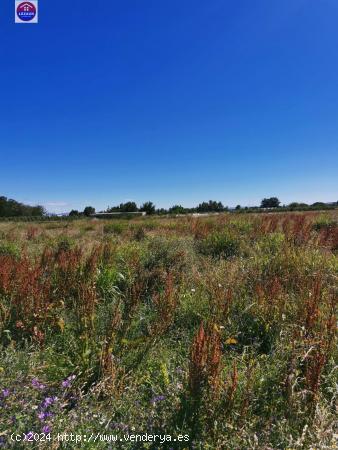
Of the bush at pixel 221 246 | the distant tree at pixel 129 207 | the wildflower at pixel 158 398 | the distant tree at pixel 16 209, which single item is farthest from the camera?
the distant tree at pixel 16 209

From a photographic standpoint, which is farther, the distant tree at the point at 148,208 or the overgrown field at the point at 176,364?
the distant tree at the point at 148,208

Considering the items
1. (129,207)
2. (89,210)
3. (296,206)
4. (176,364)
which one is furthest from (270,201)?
(176,364)

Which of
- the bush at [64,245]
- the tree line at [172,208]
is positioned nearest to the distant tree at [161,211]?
the tree line at [172,208]

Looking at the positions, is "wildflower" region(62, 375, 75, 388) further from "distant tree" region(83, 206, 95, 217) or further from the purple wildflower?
"distant tree" region(83, 206, 95, 217)

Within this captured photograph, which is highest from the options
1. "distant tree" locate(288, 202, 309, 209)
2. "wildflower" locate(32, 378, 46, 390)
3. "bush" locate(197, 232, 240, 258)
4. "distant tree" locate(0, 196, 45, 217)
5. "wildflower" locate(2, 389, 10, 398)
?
"distant tree" locate(0, 196, 45, 217)

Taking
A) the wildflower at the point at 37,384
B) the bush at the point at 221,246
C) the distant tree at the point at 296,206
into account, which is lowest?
the wildflower at the point at 37,384

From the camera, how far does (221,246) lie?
739cm

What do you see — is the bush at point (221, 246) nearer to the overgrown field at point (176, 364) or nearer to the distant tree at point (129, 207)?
the overgrown field at point (176, 364)

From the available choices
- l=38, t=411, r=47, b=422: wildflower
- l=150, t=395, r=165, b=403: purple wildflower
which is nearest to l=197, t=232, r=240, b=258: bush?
l=150, t=395, r=165, b=403: purple wildflower

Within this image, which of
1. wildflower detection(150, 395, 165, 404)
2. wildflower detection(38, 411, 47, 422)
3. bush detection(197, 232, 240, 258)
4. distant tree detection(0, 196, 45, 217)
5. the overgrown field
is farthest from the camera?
distant tree detection(0, 196, 45, 217)

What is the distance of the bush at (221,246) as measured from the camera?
716 cm

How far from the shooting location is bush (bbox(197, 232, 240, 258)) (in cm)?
716

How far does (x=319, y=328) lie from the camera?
3.02 metres

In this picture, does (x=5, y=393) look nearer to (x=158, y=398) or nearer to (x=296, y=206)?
(x=158, y=398)
